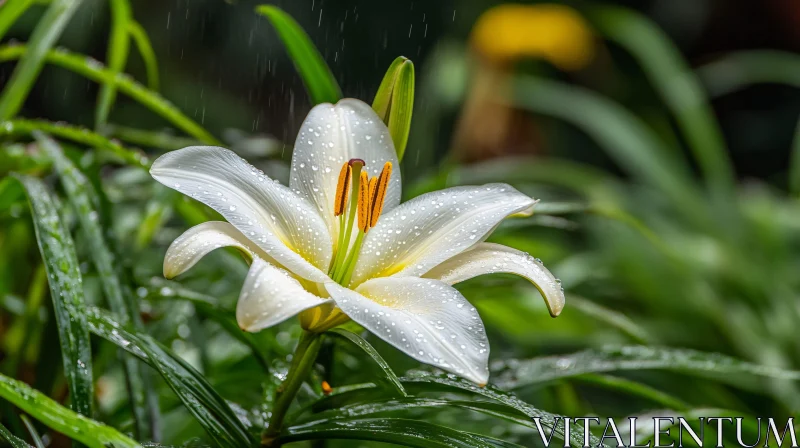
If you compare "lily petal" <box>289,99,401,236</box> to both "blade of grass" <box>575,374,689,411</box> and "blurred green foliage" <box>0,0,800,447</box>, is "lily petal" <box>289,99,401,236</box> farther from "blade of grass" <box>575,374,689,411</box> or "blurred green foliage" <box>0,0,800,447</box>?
"blade of grass" <box>575,374,689,411</box>

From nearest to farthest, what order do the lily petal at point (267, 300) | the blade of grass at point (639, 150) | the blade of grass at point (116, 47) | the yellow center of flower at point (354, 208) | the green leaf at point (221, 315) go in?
the lily petal at point (267, 300), the yellow center of flower at point (354, 208), the green leaf at point (221, 315), the blade of grass at point (116, 47), the blade of grass at point (639, 150)

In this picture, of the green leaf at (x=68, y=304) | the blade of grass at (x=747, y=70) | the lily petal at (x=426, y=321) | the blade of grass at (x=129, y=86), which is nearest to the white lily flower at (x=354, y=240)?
the lily petal at (x=426, y=321)

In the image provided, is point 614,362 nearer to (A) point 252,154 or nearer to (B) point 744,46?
(A) point 252,154

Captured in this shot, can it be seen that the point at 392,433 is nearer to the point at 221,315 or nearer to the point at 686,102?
the point at 221,315

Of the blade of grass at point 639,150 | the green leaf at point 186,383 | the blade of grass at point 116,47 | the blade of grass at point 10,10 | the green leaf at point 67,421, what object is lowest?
the green leaf at point 67,421

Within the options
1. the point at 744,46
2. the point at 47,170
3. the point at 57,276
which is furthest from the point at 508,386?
the point at 744,46

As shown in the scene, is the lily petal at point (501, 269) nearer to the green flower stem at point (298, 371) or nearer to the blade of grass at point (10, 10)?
the green flower stem at point (298, 371)

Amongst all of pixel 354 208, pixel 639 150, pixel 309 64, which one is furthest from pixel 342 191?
pixel 639 150
